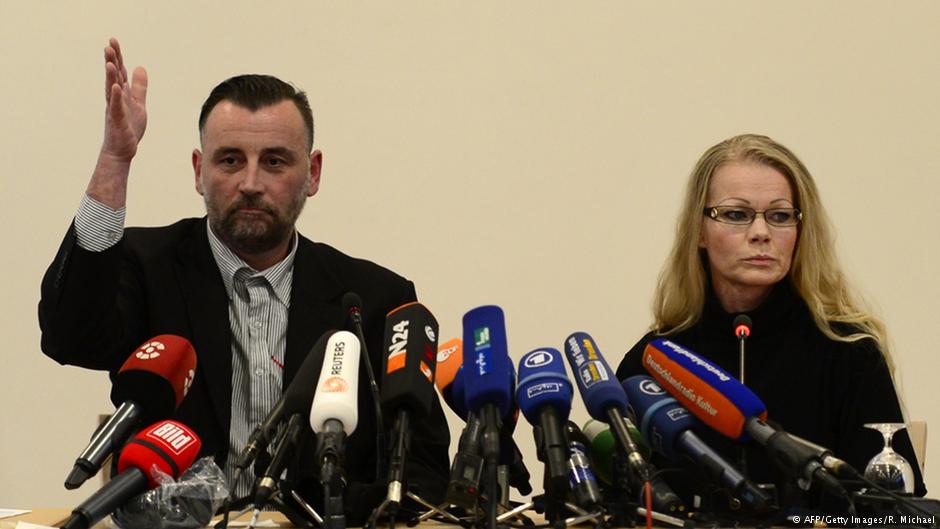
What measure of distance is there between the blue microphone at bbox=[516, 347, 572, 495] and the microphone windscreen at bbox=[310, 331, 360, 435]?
29cm

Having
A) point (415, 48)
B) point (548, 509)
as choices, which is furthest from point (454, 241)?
point (548, 509)

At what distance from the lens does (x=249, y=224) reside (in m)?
2.87

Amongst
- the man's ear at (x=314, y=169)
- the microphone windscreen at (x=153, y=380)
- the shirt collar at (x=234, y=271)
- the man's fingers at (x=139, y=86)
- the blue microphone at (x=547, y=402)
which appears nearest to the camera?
the blue microphone at (x=547, y=402)

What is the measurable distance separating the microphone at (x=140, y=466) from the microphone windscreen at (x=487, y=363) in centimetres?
50

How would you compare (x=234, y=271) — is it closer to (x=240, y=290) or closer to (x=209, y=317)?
(x=240, y=290)

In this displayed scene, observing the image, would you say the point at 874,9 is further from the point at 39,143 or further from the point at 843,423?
the point at 39,143

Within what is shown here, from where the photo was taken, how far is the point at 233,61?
4.25 m

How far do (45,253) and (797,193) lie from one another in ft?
9.42

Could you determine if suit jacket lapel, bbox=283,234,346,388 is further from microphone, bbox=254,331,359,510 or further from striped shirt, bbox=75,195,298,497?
microphone, bbox=254,331,359,510

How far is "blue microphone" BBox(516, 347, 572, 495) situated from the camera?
5.55 feet

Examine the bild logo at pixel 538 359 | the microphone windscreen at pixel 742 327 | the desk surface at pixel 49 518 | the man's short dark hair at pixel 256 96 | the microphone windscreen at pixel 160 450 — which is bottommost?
the desk surface at pixel 49 518

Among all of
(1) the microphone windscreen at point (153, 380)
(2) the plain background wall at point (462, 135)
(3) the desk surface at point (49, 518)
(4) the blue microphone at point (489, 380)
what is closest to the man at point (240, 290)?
(3) the desk surface at point (49, 518)

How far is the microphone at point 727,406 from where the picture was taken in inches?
65.2

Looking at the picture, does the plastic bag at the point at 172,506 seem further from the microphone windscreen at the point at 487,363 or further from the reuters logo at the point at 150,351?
the microphone windscreen at the point at 487,363
